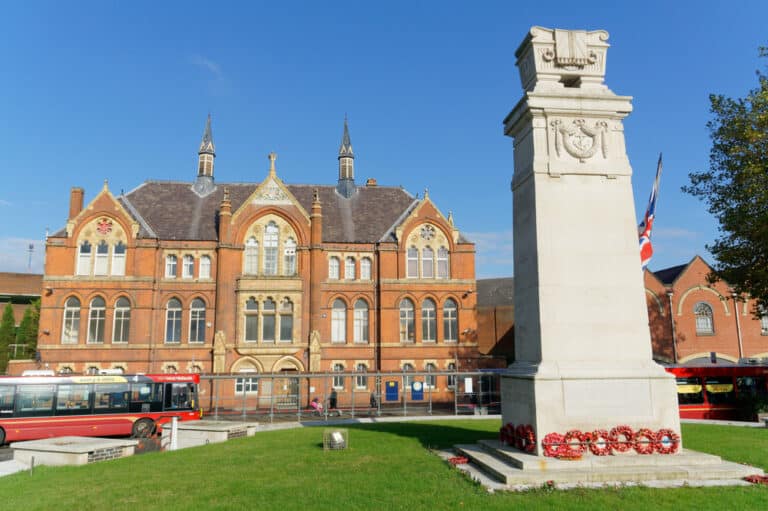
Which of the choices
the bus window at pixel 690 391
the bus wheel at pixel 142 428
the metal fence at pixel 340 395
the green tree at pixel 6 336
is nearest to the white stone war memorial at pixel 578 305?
the bus wheel at pixel 142 428

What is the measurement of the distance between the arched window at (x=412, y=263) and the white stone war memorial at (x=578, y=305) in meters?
27.1

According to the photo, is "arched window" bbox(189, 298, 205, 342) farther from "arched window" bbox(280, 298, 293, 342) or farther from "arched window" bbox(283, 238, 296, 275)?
"arched window" bbox(283, 238, 296, 275)

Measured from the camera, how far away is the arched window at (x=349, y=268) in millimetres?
40678

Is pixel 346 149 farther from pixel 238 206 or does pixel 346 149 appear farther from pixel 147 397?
pixel 147 397

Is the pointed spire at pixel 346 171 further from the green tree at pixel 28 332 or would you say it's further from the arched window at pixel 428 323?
the green tree at pixel 28 332

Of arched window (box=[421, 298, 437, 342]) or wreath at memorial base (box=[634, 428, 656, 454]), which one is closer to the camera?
wreath at memorial base (box=[634, 428, 656, 454])

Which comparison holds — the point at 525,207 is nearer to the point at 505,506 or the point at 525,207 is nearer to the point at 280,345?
the point at 505,506

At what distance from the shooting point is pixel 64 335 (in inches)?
1452

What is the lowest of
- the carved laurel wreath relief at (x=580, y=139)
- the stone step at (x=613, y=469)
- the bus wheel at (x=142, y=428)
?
the bus wheel at (x=142, y=428)

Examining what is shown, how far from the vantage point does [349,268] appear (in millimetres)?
40812

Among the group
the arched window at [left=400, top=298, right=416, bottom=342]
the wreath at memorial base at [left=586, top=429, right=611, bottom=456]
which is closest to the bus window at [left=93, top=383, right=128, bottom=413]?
the arched window at [left=400, top=298, right=416, bottom=342]

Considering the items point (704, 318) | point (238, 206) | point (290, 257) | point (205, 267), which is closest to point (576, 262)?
point (290, 257)

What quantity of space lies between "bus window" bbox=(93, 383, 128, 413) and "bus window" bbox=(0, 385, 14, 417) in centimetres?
318

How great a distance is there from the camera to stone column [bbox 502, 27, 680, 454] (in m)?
11.4
